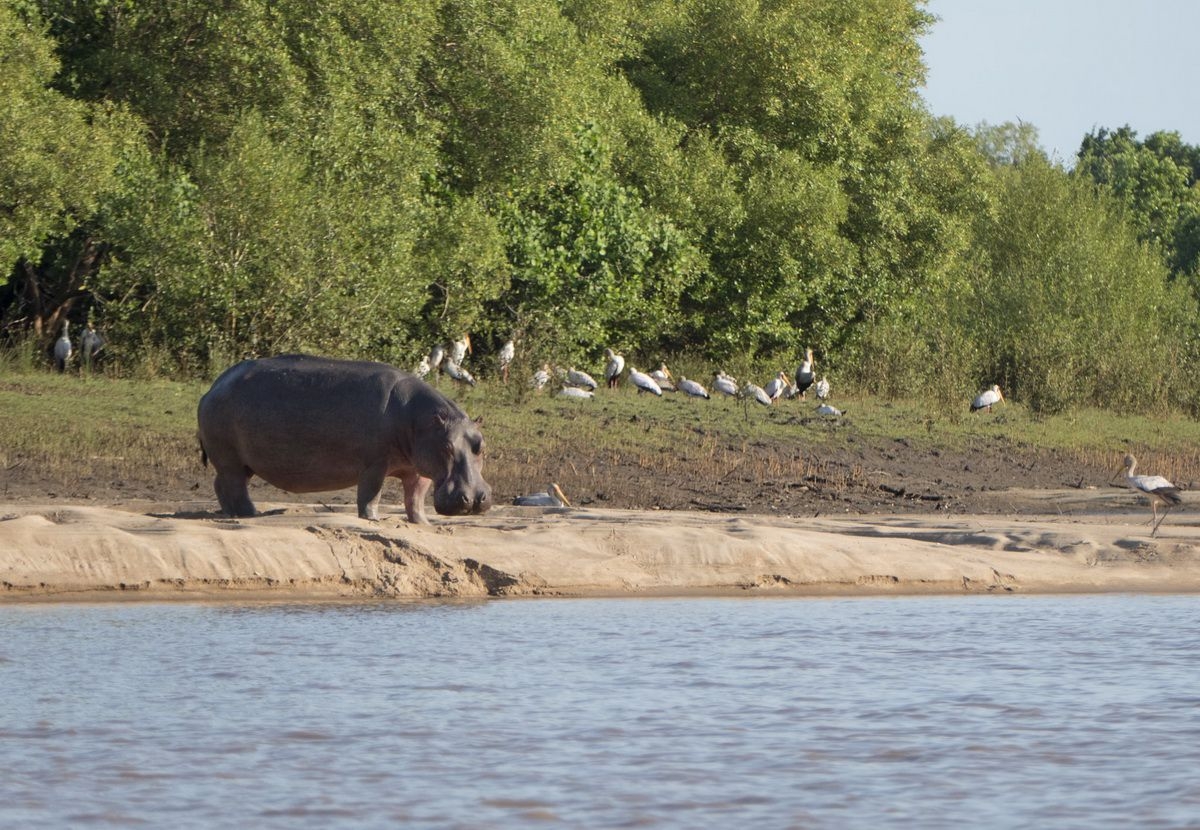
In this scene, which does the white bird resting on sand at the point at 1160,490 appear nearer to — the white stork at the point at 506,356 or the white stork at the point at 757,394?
the white stork at the point at 757,394

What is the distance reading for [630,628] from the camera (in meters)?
10.6

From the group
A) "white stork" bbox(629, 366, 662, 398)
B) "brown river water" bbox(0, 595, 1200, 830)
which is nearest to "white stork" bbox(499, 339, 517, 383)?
"white stork" bbox(629, 366, 662, 398)

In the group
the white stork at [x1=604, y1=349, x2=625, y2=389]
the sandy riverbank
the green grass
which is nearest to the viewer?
the sandy riverbank

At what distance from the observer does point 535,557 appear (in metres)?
11.7

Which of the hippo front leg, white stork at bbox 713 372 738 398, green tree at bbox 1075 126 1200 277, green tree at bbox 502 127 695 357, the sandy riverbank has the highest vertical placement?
green tree at bbox 1075 126 1200 277

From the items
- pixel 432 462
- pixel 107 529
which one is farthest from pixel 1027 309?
pixel 107 529

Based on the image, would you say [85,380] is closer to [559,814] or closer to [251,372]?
[251,372]

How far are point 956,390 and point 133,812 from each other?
Result: 73.7 feet

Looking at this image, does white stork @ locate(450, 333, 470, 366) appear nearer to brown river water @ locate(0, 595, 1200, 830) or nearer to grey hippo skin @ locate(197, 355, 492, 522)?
grey hippo skin @ locate(197, 355, 492, 522)

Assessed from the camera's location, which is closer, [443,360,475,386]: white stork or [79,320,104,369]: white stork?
[79,320,104,369]: white stork

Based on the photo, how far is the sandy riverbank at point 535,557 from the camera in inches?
424

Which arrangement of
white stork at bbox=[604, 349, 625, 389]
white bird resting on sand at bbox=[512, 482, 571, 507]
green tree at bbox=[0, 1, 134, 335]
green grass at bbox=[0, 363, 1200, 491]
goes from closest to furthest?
white bird resting on sand at bbox=[512, 482, 571, 507], green grass at bbox=[0, 363, 1200, 491], green tree at bbox=[0, 1, 134, 335], white stork at bbox=[604, 349, 625, 389]

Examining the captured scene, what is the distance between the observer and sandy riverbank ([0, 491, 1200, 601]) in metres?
10.8

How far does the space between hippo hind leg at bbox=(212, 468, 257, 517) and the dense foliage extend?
9322 mm
